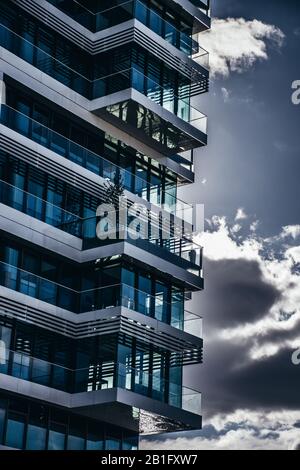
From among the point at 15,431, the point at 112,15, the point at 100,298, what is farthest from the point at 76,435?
the point at 112,15

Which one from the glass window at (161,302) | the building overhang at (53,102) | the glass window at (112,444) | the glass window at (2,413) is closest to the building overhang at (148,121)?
the building overhang at (53,102)

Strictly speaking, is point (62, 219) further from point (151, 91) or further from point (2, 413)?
point (2, 413)

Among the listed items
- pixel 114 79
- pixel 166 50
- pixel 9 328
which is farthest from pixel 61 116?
pixel 9 328

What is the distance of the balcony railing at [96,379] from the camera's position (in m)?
42.8

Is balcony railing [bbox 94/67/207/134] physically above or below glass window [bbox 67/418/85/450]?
above

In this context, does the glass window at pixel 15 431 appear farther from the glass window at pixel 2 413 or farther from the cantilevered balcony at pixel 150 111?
the cantilevered balcony at pixel 150 111

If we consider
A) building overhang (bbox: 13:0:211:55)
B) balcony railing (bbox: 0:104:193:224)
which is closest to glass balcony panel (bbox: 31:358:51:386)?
balcony railing (bbox: 0:104:193:224)

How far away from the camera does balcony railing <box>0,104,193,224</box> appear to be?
4609 centimetres

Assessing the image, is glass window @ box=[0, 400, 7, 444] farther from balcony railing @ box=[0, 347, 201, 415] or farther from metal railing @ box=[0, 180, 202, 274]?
metal railing @ box=[0, 180, 202, 274]

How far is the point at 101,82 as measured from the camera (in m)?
50.0

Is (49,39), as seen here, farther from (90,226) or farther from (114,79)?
(90,226)

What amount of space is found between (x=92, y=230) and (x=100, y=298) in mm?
3037

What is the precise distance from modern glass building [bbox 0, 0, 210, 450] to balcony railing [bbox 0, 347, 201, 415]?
57 mm

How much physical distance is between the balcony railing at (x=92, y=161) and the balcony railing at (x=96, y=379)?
840 centimetres
